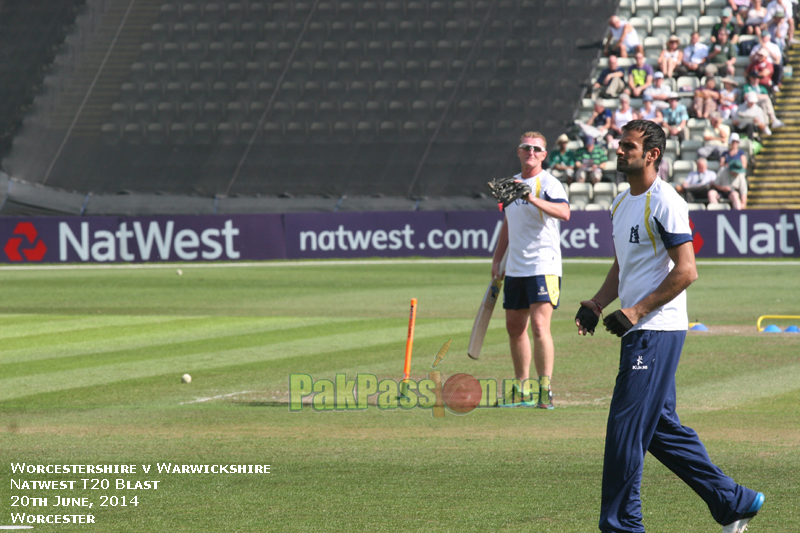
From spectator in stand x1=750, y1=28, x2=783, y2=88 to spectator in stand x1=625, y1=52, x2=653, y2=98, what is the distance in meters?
2.95

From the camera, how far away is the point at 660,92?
29.8 m

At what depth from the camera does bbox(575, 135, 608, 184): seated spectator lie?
29.5 metres

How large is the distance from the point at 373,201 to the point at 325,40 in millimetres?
9435

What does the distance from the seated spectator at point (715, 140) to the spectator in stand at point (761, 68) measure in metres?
1.99

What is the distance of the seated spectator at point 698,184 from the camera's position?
2773 cm

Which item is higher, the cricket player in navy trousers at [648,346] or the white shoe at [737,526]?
the cricket player in navy trousers at [648,346]

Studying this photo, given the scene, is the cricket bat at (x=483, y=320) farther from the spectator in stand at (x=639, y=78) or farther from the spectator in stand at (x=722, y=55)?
the spectator in stand at (x=722, y=55)

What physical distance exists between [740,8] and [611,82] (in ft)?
15.0

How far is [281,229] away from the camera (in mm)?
29359

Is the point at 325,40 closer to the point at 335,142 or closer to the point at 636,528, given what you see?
the point at 335,142

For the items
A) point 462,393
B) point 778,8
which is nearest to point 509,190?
point 462,393

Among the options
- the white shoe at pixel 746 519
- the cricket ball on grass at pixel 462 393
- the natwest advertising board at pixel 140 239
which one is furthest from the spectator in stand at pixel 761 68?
the white shoe at pixel 746 519

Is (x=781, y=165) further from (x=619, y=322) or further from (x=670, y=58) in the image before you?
(x=619, y=322)

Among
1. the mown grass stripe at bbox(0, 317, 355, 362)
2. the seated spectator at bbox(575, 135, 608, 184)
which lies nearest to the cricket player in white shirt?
the mown grass stripe at bbox(0, 317, 355, 362)
